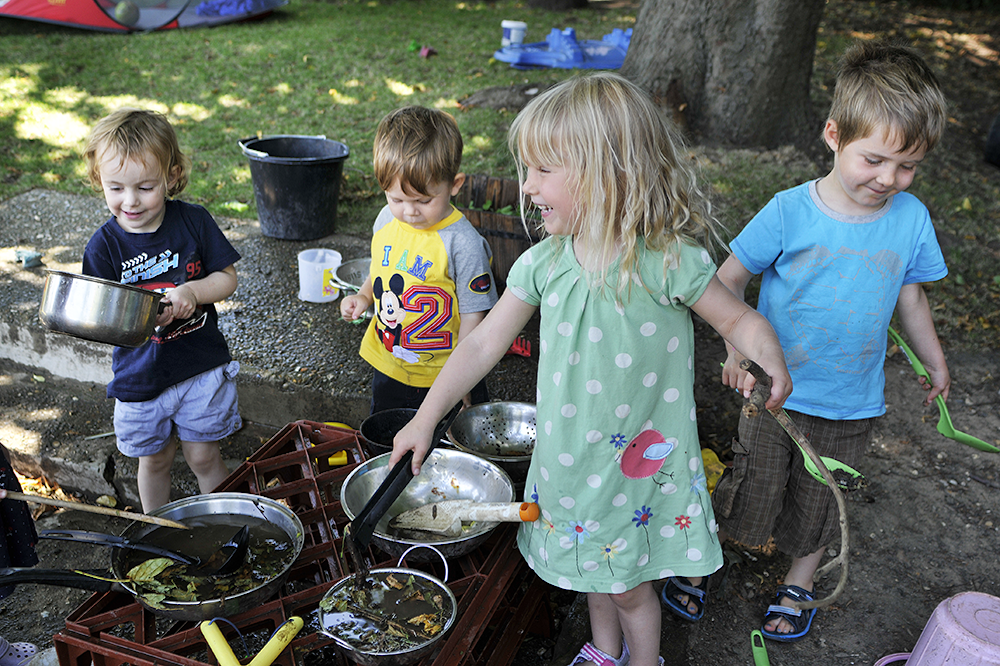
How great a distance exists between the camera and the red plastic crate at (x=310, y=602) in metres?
1.67

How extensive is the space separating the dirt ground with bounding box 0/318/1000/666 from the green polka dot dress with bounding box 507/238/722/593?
674 mm

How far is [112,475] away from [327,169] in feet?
7.37

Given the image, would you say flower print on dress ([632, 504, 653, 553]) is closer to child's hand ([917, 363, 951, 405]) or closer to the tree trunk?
child's hand ([917, 363, 951, 405])

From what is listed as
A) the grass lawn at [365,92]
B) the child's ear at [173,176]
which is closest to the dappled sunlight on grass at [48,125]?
the grass lawn at [365,92]

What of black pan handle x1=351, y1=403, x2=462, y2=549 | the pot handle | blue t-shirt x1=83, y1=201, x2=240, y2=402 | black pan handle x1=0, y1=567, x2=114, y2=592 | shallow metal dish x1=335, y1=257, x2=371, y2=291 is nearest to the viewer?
black pan handle x1=0, y1=567, x2=114, y2=592

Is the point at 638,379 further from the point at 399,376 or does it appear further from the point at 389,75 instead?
the point at 389,75

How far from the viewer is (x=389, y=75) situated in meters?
7.84

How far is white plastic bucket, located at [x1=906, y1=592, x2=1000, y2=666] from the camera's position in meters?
1.83

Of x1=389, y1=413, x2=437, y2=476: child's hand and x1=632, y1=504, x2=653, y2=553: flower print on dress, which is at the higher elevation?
x1=389, y1=413, x2=437, y2=476: child's hand

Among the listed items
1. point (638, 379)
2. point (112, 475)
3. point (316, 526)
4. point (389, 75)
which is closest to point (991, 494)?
point (638, 379)

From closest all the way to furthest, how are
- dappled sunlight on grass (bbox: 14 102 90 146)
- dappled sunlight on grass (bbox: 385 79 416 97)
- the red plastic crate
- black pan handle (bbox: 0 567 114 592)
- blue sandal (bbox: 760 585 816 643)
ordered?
black pan handle (bbox: 0 567 114 592) → the red plastic crate → blue sandal (bbox: 760 585 816 643) → dappled sunlight on grass (bbox: 14 102 90 146) → dappled sunlight on grass (bbox: 385 79 416 97)

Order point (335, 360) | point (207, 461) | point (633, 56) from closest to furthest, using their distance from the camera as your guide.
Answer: point (207, 461) < point (335, 360) < point (633, 56)

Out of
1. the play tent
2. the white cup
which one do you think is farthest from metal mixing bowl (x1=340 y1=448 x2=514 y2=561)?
the play tent

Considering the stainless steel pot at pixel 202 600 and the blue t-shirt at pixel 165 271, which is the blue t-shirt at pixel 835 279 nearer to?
the stainless steel pot at pixel 202 600
